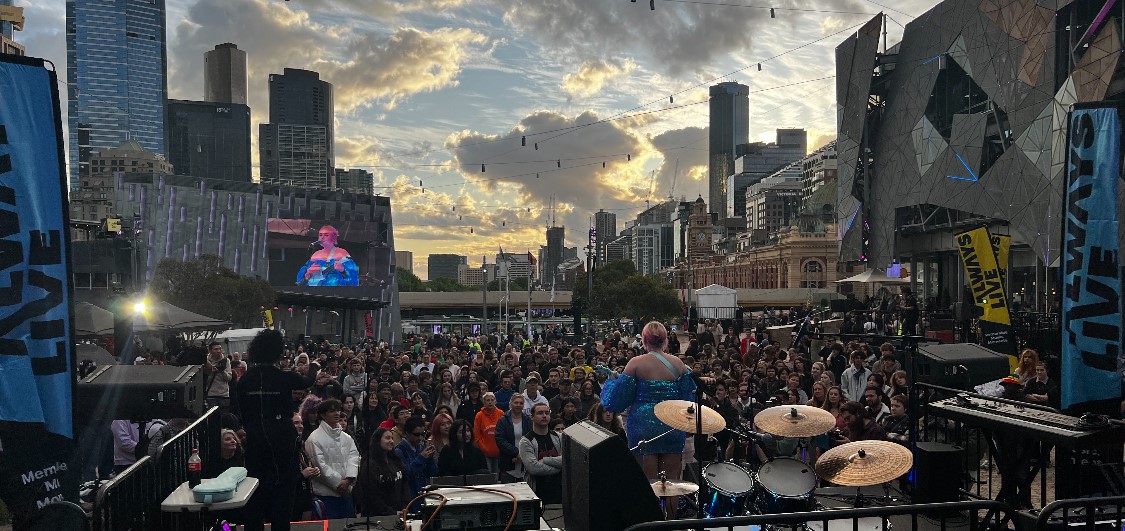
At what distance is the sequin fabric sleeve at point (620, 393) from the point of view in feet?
24.9

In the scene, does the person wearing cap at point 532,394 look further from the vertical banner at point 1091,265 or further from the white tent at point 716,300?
the white tent at point 716,300

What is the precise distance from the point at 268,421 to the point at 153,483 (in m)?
1.41

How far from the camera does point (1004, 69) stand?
35344 millimetres

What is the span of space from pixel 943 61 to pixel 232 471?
42.2 metres

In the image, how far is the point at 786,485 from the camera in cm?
738

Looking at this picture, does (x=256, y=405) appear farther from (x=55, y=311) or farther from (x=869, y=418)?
(x=869, y=418)

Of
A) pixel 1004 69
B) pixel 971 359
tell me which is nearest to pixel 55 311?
pixel 971 359

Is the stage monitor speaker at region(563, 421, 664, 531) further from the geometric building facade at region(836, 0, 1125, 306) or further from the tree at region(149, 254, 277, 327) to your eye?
the tree at region(149, 254, 277, 327)

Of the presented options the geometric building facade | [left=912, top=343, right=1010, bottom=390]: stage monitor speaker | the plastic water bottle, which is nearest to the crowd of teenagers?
[left=912, top=343, right=1010, bottom=390]: stage monitor speaker

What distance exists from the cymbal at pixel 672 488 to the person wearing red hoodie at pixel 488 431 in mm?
3432

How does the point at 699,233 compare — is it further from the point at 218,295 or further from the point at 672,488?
the point at 672,488

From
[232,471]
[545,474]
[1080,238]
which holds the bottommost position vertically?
[545,474]

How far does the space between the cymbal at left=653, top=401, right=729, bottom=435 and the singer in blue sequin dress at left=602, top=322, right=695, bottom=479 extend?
1.05ft

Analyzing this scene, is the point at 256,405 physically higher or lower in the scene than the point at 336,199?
lower
